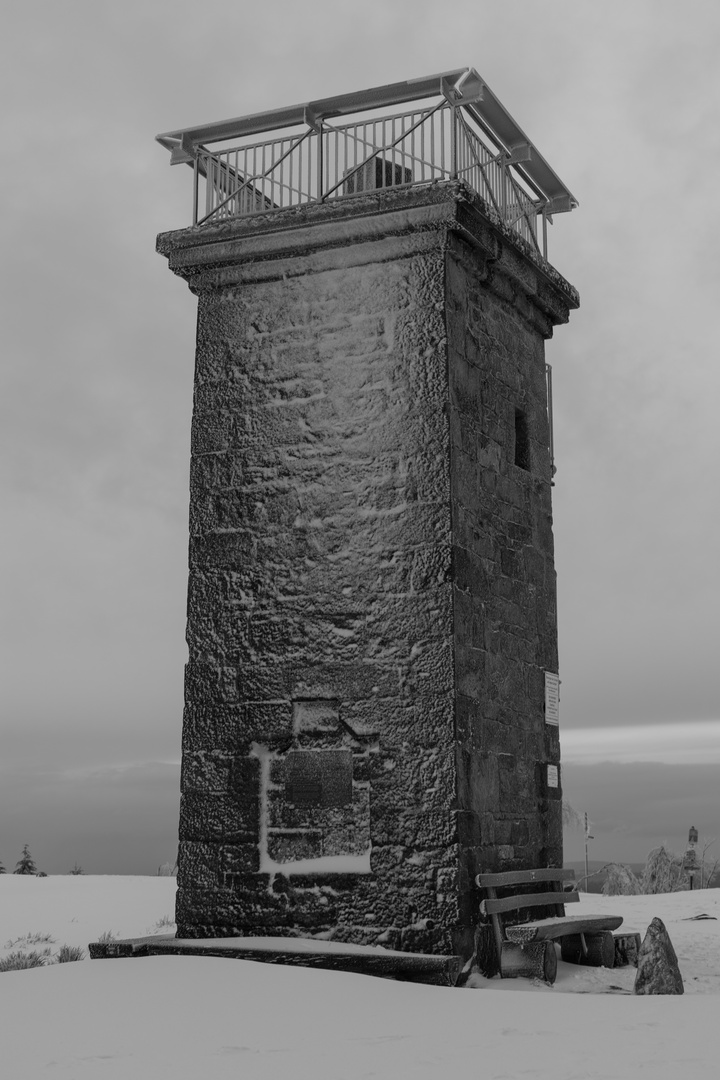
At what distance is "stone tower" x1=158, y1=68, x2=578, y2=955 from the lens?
7.67 metres

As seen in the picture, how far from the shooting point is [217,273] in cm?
895

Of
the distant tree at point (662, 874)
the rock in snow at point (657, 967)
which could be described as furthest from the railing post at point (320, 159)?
the distant tree at point (662, 874)

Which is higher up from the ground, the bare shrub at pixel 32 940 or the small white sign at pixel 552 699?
the small white sign at pixel 552 699

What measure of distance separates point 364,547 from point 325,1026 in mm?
3206

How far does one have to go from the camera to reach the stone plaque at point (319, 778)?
7.80m

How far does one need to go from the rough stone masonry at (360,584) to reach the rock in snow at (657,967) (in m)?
1.07

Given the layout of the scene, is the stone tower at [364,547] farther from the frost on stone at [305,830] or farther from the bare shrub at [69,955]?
the bare shrub at [69,955]

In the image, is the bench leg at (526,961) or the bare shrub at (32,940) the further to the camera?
the bare shrub at (32,940)

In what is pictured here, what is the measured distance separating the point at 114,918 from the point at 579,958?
22.0 feet

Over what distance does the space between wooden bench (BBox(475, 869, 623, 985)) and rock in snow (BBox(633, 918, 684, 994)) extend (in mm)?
529

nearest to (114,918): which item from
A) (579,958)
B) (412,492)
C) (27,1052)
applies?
(579,958)

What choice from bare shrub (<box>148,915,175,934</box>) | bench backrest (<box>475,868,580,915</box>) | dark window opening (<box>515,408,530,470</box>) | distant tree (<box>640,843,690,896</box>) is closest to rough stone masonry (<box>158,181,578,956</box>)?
bench backrest (<box>475,868,580,915</box>)

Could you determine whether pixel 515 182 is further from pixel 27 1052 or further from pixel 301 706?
pixel 27 1052

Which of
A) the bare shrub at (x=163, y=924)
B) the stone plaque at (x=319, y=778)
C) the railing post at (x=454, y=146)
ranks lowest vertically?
the bare shrub at (x=163, y=924)
